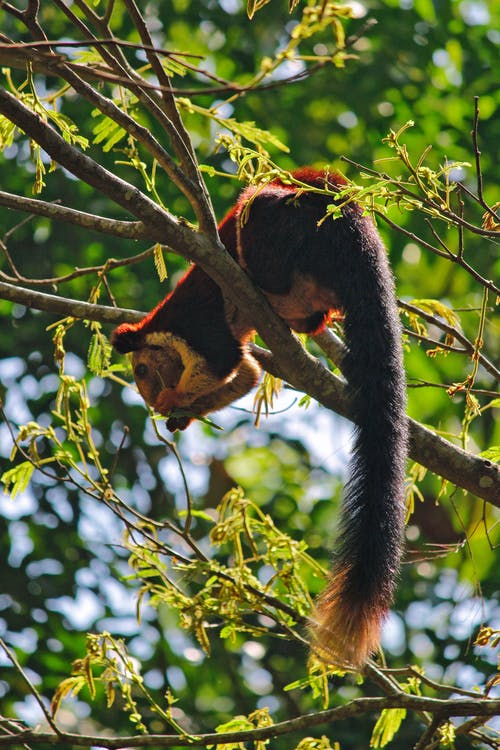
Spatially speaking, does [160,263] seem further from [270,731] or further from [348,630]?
[270,731]

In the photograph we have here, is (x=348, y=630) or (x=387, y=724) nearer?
(x=348, y=630)

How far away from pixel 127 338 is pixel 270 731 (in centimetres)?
182

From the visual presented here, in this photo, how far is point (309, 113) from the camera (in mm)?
7129

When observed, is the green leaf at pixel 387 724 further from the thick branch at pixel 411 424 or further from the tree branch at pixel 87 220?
the tree branch at pixel 87 220

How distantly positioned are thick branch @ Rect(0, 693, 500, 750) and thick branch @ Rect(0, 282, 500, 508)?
0.59 metres

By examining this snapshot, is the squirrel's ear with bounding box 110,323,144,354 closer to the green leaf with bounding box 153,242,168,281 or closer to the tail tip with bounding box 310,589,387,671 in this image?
the green leaf with bounding box 153,242,168,281

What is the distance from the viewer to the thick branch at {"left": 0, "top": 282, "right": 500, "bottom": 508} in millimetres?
2775

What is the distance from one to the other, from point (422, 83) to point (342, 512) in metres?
4.74

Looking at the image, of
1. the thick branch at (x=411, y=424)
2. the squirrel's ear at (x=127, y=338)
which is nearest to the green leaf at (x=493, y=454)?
the thick branch at (x=411, y=424)

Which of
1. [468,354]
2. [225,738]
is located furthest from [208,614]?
[468,354]

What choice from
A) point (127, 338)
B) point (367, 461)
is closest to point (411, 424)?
point (367, 461)

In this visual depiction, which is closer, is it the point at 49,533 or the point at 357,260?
the point at 357,260

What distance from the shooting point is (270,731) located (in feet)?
8.54

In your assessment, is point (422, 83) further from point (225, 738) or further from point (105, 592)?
point (225, 738)
